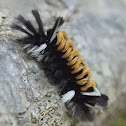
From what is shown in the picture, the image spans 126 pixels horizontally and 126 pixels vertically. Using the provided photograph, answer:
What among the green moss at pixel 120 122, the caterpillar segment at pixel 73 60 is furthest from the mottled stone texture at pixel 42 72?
the caterpillar segment at pixel 73 60

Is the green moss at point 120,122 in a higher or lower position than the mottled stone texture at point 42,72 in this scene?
lower

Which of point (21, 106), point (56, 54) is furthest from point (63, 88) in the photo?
point (21, 106)

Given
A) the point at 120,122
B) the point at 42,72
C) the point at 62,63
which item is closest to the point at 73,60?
the point at 62,63

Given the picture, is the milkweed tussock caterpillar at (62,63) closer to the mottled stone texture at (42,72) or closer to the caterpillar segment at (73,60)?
the caterpillar segment at (73,60)

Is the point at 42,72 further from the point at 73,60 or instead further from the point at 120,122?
the point at 120,122

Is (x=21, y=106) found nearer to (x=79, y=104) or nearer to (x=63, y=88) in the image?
(x=63, y=88)

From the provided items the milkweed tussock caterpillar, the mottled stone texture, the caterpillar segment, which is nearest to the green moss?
the mottled stone texture
